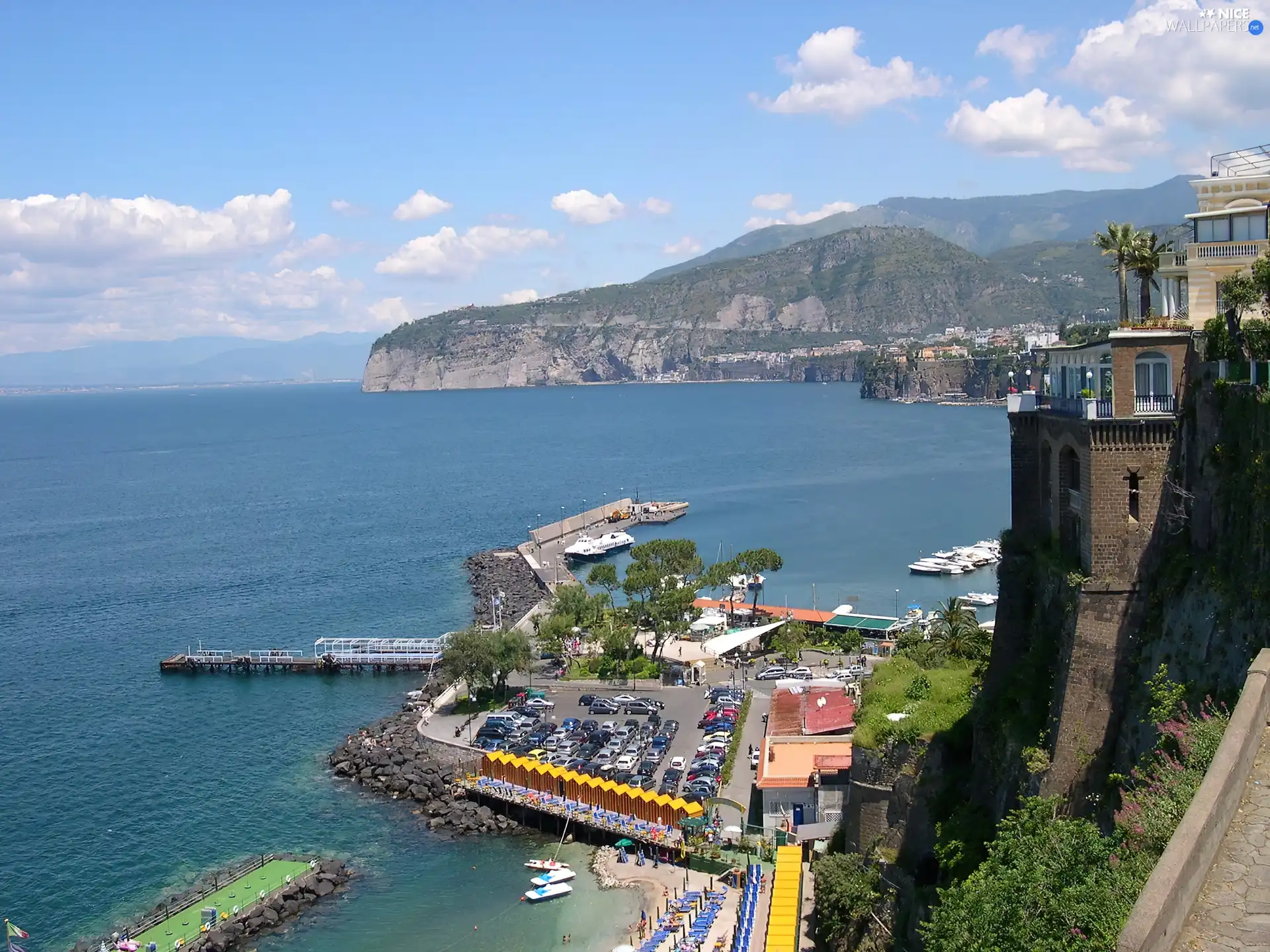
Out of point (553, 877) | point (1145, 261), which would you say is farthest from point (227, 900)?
point (1145, 261)

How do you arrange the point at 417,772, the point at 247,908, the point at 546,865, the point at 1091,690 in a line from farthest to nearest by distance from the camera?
the point at 417,772, the point at 546,865, the point at 247,908, the point at 1091,690

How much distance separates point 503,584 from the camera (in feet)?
265

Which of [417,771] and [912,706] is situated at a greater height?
[912,706]

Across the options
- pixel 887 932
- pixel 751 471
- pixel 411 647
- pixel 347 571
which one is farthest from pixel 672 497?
pixel 887 932

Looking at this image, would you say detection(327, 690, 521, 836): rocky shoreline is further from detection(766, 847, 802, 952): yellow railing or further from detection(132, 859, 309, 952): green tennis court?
detection(766, 847, 802, 952): yellow railing

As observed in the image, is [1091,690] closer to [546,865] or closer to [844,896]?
[844,896]

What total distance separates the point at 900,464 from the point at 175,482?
9420 cm

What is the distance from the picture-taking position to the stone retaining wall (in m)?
7.96

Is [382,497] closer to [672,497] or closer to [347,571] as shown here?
[672,497]

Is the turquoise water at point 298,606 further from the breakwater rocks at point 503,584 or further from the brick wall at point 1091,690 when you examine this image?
the brick wall at point 1091,690

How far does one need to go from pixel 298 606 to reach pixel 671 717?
38159 millimetres

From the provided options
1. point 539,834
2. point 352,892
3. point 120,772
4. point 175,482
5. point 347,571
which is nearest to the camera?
point 352,892

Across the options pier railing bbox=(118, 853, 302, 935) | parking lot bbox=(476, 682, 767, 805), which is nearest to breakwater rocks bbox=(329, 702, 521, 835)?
parking lot bbox=(476, 682, 767, 805)

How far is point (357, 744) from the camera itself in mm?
47750
